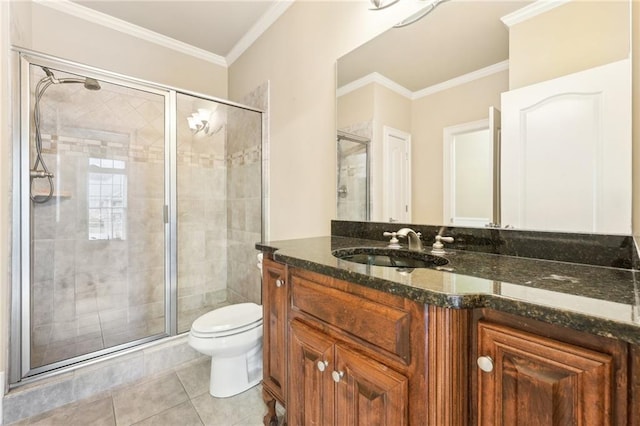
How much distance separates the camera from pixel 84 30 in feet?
7.16

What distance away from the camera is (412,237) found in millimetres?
1195

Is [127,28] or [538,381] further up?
[127,28]

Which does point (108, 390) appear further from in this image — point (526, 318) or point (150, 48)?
point (150, 48)

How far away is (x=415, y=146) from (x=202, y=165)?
2048mm

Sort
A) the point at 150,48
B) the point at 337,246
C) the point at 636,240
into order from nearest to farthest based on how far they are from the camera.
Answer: the point at 636,240 → the point at 337,246 → the point at 150,48

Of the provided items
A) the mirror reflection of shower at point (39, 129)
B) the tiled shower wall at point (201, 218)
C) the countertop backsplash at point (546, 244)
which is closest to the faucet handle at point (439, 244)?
the countertop backsplash at point (546, 244)

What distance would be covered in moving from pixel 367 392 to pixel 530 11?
4.52ft

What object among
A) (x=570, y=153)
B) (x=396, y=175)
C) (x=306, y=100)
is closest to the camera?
(x=570, y=153)

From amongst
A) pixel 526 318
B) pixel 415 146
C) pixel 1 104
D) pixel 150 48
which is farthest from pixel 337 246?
pixel 150 48

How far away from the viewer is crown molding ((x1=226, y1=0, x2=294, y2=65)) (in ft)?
6.64

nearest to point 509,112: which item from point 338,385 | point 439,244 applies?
point 439,244

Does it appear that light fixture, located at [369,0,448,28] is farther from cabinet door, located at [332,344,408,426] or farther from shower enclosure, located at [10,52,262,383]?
cabinet door, located at [332,344,408,426]

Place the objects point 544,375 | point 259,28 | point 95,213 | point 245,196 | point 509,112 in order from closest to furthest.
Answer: point 544,375, point 509,112, point 95,213, point 259,28, point 245,196

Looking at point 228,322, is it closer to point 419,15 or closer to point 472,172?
point 472,172
